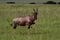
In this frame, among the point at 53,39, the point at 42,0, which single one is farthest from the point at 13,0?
the point at 53,39

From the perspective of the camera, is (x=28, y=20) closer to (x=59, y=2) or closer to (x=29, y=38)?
(x=29, y=38)

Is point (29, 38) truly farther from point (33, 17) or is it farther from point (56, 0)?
point (56, 0)

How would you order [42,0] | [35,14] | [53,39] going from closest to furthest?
1. [53,39]
2. [35,14]
3. [42,0]

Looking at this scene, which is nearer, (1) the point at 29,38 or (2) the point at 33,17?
(1) the point at 29,38

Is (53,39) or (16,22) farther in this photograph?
(16,22)

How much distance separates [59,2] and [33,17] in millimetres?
35001

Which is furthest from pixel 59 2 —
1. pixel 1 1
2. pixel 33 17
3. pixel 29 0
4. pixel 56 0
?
pixel 33 17

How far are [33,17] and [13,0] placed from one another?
113ft

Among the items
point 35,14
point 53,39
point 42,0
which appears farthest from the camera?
point 42,0

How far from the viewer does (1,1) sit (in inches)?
2174

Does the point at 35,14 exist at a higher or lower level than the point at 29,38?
higher

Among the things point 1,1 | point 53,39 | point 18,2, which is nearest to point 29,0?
point 18,2

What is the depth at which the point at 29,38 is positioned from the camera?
54.3 feet

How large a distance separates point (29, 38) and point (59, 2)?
125 ft
